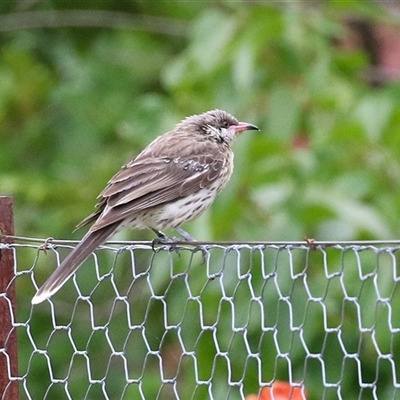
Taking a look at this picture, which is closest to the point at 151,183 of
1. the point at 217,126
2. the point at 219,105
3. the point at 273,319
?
the point at 273,319

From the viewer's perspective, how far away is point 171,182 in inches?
274

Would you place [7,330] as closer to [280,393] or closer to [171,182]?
[280,393]

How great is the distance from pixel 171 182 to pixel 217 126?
103 centimetres

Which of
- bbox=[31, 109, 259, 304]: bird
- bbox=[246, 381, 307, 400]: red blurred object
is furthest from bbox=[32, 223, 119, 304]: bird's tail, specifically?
bbox=[246, 381, 307, 400]: red blurred object

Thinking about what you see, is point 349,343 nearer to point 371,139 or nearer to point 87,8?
point 371,139

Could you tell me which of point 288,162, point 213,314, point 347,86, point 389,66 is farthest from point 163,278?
point 389,66

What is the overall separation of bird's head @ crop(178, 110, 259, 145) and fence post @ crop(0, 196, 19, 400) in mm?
2747

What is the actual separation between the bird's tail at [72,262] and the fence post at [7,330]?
114mm

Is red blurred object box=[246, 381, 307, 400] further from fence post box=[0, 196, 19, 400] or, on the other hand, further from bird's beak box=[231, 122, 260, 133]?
bird's beak box=[231, 122, 260, 133]

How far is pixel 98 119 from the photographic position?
10.0 m

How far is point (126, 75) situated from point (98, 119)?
53cm

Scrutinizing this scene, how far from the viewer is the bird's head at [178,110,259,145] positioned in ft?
25.6

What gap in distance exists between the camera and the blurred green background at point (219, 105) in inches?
288

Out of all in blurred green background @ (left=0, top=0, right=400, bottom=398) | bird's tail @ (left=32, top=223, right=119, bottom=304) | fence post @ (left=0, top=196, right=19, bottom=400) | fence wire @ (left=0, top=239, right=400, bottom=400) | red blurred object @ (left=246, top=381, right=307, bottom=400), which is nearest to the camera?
red blurred object @ (left=246, top=381, right=307, bottom=400)
